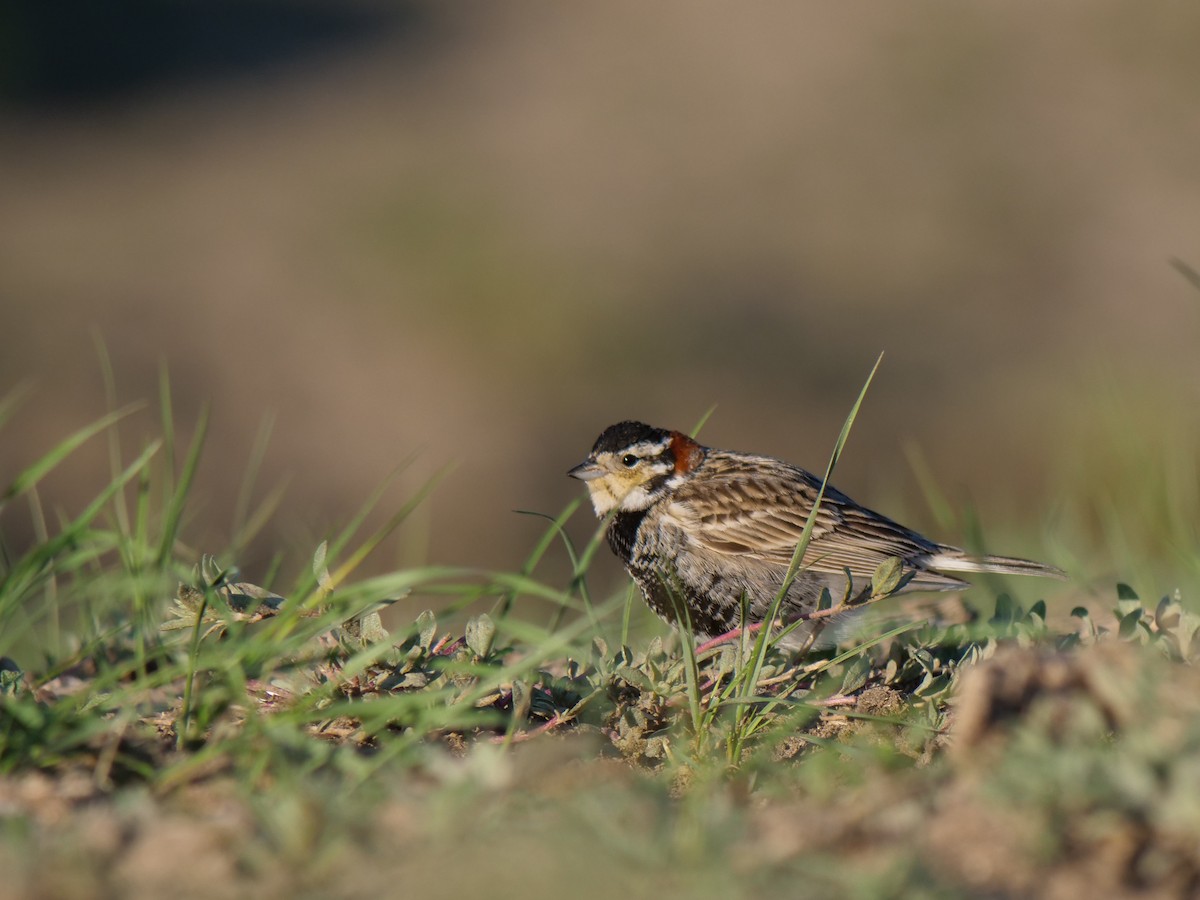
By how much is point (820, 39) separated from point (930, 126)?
4246 mm

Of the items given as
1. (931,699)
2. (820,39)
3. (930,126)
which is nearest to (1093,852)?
(931,699)

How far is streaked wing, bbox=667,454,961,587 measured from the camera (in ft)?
18.6

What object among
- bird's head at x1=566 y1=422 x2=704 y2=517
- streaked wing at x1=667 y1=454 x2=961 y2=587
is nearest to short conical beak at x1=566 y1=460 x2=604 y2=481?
bird's head at x1=566 y1=422 x2=704 y2=517

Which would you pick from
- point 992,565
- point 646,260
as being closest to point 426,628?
point 992,565

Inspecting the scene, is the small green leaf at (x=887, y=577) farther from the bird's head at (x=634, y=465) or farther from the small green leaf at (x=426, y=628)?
the bird's head at (x=634, y=465)

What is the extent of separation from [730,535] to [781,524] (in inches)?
10.4

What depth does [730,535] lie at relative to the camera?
18.7ft

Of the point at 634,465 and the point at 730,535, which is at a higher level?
the point at 634,465

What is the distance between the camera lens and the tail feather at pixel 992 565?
5242mm

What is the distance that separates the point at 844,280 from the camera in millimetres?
22125

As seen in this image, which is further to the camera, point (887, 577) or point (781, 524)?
point (781, 524)

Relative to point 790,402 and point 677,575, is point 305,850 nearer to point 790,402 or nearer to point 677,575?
point 677,575

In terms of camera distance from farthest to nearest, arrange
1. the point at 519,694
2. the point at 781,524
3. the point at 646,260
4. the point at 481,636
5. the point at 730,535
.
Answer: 1. the point at 646,260
2. the point at 781,524
3. the point at 730,535
4. the point at 481,636
5. the point at 519,694

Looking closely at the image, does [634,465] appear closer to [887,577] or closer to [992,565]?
[992,565]
